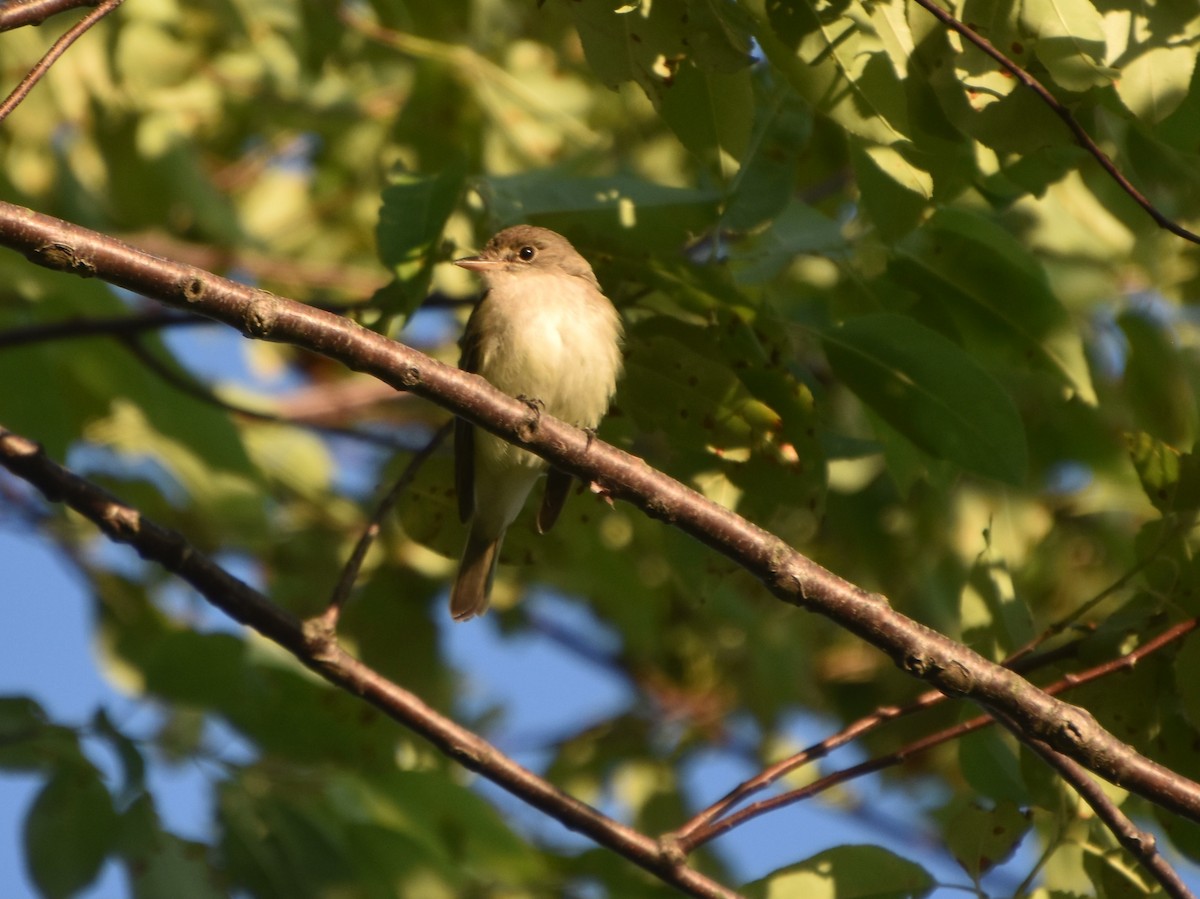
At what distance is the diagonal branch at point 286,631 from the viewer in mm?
3314

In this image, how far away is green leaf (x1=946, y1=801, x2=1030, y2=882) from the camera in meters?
3.13

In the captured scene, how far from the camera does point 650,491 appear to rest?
2.88 m

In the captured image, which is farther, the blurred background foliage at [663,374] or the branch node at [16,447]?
the branch node at [16,447]

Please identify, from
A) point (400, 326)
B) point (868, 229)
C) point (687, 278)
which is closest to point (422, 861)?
point (400, 326)

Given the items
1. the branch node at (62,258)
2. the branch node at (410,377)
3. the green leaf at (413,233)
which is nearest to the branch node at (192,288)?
the branch node at (62,258)

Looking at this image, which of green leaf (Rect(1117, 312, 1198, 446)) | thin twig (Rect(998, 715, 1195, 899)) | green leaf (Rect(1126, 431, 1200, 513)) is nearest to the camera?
thin twig (Rect(998, 715, 1195, 899))

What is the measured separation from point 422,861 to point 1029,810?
5.18ft

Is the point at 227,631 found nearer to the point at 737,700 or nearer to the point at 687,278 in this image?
the point at 687,278

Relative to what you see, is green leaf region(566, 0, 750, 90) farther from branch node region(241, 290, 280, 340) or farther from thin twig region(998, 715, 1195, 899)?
thin twig region(998, 715, 1195, 899)

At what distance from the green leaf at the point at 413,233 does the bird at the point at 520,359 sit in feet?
3.31

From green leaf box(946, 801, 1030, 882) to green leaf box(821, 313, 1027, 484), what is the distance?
28.1 inches

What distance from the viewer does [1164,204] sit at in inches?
158

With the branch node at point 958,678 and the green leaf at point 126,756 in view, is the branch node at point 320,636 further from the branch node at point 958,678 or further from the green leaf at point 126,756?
the branch node at point 958,678

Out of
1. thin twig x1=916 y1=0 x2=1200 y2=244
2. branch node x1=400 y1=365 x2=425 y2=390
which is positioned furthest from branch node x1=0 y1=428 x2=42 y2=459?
thin twig x1=916 y1=0 x2=1200 y2=244
